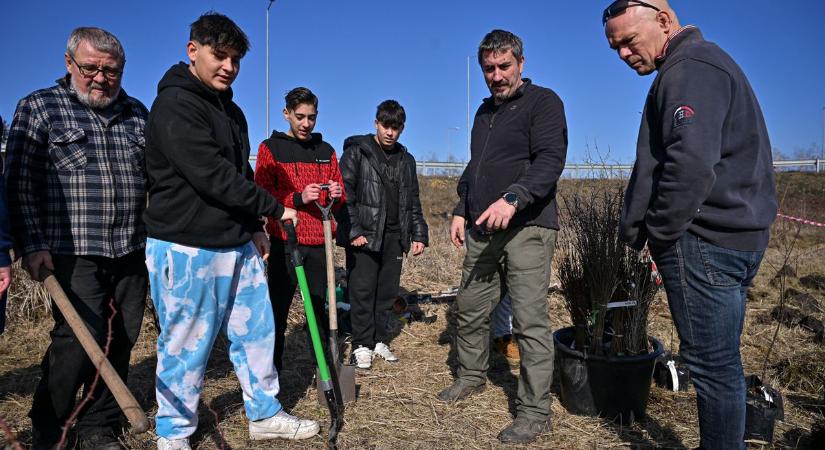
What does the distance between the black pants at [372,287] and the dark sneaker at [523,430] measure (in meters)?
1.66

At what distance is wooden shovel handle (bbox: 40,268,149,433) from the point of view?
198 cm

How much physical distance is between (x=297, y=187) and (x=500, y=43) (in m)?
1.74

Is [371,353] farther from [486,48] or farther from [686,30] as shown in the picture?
[686,30]

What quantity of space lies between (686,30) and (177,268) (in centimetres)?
249

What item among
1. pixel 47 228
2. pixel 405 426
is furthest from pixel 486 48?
pixel 47 228

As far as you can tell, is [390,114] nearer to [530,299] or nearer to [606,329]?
[530,299]

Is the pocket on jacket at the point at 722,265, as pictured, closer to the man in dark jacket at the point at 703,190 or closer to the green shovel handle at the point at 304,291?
the man in dark jacket at the point at 703,190

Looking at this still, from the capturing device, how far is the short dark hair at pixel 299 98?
3826 millimetres

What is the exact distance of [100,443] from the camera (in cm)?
282

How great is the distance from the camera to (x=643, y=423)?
10.5 feet

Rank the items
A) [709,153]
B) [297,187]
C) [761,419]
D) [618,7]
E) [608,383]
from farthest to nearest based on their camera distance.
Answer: [297,187]
[608,383]
[761,419]
[618,7]
[709,153]

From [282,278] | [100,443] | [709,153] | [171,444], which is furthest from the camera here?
[282,278]

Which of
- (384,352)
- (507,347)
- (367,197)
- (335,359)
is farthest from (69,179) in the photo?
(507,347)

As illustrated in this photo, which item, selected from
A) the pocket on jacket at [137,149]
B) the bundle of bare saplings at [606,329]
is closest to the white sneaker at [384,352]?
the bundle of bare saplings at [606,329]
